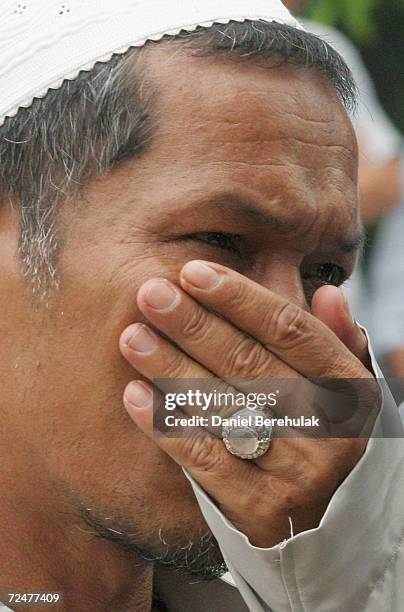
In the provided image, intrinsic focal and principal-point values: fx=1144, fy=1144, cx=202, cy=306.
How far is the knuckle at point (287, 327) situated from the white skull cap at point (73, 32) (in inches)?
32.4

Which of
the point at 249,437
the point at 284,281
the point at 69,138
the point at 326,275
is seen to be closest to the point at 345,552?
the point at 249,437

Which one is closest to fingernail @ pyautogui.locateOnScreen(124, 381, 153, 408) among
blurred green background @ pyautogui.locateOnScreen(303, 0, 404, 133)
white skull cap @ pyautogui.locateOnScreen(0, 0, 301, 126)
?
white skull cap @ pyautogui.locateOnScreen(0, 0, 301, 126)

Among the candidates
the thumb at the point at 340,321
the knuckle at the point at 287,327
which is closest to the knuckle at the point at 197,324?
the knuckle at the point at 287,327

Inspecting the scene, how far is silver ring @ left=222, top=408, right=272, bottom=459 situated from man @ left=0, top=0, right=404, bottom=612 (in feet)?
0.44

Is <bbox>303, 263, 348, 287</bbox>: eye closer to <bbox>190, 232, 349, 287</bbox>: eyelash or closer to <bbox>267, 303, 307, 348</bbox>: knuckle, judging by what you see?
<bbox>190, 232, 349, 287</bbox>: eyelash

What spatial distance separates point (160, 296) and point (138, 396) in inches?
8.5

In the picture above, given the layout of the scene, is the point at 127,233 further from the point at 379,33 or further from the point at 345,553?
the point at 379,33

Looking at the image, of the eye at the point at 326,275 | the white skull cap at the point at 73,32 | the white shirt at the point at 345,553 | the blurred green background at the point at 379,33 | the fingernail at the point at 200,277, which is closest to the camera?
the white shirt at the point at 345,553

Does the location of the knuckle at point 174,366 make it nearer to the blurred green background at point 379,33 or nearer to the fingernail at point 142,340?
the fingernail at point 142,340

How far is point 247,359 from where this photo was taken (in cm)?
229

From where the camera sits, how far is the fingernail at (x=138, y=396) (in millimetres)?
2350

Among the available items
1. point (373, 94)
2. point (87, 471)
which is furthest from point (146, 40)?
point (373, 94)

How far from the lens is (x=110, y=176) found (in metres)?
2.62

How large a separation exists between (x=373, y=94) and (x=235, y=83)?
1.95 metres
